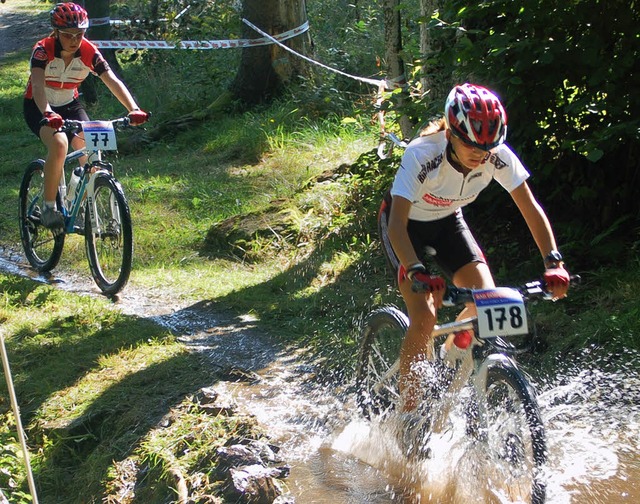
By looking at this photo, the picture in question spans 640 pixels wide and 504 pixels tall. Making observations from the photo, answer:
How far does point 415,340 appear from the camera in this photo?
4344 millimetres

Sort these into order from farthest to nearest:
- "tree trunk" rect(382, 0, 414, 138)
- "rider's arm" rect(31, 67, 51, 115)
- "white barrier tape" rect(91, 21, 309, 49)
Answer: "white barrier tape" rect(91, 21, 309, 49) < "tree trunk" rect(382, 0, 414, 138) < "rider's arm" rect(31, 67, 51, 115)

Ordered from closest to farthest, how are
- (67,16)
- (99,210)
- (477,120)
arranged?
(477,120) < (67,16) < (99,210)

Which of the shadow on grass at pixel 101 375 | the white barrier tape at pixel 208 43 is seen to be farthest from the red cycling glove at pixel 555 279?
the white barrier tape at pixel 208 43

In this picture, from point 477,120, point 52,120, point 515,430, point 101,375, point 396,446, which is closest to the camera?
point 515,430

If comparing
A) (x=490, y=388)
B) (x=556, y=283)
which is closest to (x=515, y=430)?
(x=490, y=388)

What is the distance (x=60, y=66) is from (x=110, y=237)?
1.54m

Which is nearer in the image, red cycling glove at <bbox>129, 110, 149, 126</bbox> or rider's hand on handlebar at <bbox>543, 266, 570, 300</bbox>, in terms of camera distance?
rider's hand on handlebar at <bbox>543, 266, 570, 300</bbox>

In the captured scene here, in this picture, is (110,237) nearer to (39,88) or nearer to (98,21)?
(39,88)

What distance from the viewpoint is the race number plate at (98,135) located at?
689cm

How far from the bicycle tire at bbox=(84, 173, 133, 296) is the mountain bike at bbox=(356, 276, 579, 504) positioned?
2859 mm

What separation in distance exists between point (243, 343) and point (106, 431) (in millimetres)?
1465

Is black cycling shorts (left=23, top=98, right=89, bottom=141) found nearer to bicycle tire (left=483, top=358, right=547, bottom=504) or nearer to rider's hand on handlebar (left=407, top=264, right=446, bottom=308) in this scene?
rider's hand on handlebar (left=407, top=264, right=446, bottom=308)

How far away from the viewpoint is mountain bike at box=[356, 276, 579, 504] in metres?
3.66

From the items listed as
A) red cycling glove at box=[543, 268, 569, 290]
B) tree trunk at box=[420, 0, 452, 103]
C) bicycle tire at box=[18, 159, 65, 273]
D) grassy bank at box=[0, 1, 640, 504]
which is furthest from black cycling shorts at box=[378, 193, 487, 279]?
bicycle tire at box=[18, 159, 65, 273]
